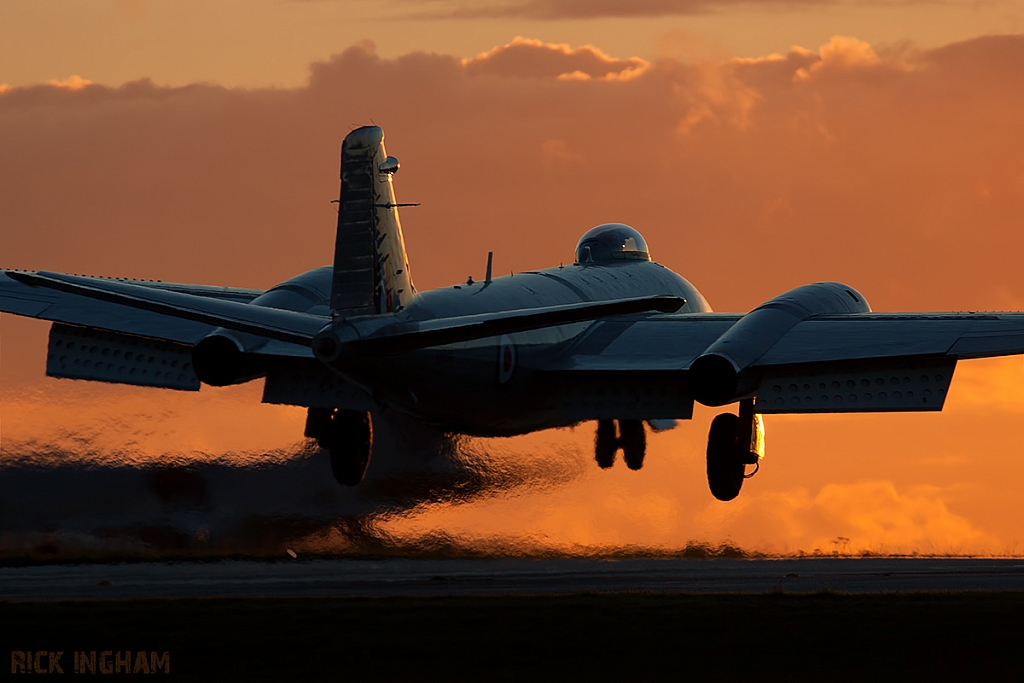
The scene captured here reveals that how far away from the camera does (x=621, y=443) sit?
39781 mm

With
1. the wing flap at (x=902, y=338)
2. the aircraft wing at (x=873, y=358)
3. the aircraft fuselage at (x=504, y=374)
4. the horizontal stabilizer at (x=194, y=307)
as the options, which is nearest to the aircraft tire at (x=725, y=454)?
the aircraft fuselage at (x=504, y=374)

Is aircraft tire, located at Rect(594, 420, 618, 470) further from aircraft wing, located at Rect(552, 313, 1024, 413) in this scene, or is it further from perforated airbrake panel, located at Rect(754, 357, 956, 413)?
perforated airbrake panel, located at Rect(754, 357, 956, 413)

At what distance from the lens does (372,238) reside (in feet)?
90.3

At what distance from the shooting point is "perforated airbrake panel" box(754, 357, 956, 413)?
3172 centimetres

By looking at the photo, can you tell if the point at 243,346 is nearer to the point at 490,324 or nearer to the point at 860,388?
the point at 490,324

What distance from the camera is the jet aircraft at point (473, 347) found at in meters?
27.3

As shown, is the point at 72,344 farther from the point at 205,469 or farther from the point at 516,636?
the point at 516,636

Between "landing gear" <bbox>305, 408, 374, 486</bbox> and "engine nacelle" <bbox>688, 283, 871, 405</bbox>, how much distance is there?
7389 millimetres

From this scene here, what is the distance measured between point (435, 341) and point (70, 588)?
36.0 ft

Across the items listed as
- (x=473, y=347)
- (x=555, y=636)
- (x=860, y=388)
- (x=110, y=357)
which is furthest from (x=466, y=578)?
(x=555, y=636)

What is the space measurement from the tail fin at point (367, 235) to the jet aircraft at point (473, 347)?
3 centimetres

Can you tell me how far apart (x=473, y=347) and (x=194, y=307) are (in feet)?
19.6

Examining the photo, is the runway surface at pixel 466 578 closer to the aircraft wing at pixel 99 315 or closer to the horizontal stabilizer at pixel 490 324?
the aircraft wing at pixel 99 315

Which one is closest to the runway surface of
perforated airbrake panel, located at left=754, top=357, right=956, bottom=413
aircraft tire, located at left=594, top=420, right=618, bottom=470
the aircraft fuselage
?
aircraft tire, located at left=594, top=420, right=618, bottom=470
